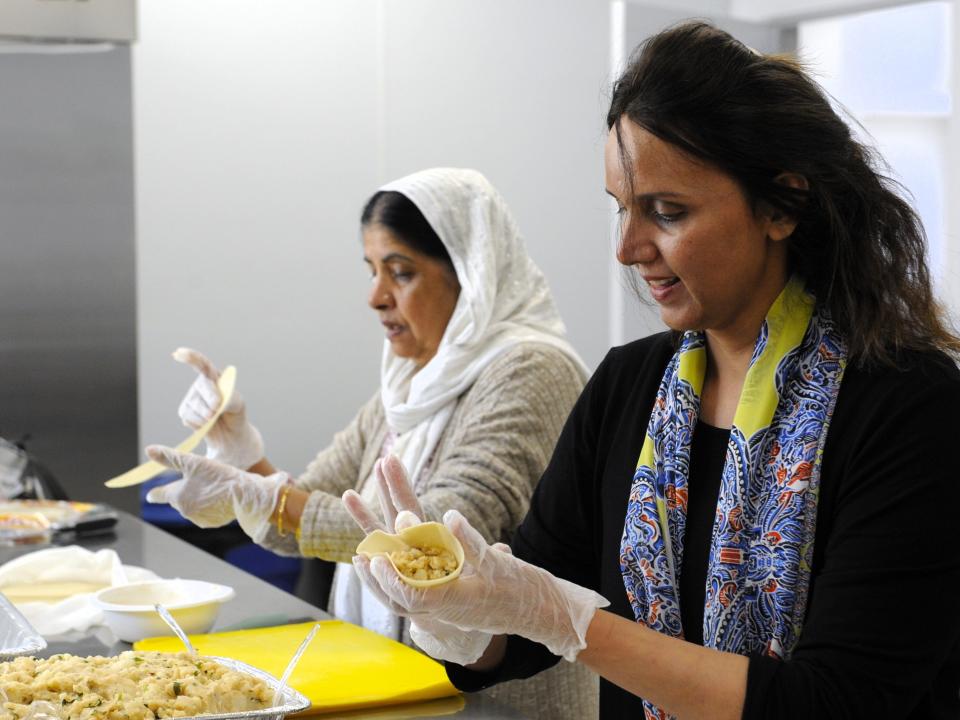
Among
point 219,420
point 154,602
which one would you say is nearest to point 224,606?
point 154,602

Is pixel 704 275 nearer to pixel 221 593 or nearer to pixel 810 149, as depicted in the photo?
pixel 810 149

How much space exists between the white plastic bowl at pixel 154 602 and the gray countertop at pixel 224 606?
37 mm

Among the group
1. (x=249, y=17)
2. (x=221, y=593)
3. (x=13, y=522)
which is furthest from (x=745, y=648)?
(x=249, y=17)

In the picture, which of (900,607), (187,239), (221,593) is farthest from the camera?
(187,239)

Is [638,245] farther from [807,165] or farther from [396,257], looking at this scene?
[396,257]

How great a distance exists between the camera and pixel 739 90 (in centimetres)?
135

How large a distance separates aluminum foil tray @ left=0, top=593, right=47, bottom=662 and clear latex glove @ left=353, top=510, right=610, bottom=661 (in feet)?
1.66

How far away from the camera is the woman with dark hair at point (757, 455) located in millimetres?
1216

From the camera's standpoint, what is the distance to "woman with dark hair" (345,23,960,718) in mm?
1216

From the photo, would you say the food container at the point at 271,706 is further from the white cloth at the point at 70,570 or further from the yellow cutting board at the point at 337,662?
the white cloth at the point at 70,570

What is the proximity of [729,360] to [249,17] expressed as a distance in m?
2.96

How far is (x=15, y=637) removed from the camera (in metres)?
1.54

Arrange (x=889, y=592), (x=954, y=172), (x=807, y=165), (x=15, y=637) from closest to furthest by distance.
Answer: (x=889, y=592), (x=807, y=165), (x=15, y=637), (x=954, y=172)

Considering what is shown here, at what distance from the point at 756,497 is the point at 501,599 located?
35 centimetres
